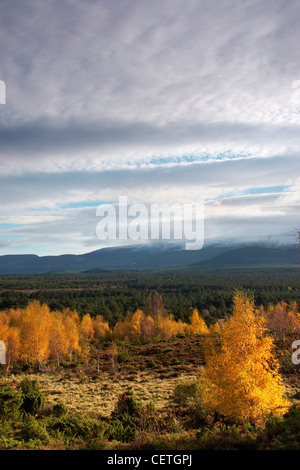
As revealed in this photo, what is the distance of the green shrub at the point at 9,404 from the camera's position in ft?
56.9

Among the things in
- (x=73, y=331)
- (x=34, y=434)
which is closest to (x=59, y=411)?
(x=34, y=434)

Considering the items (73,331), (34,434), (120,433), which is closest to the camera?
(34,434)

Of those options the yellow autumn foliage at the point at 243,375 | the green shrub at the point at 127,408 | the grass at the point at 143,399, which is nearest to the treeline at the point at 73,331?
the yellow autumn foliage at the point at 243,375

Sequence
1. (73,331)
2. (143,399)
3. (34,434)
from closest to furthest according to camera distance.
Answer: (34,434) < (143,399) < (73,331)

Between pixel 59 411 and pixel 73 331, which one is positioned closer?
pixel 59 411

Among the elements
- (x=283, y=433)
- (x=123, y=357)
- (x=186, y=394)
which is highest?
(x=283, y=433)

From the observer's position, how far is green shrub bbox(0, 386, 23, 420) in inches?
683

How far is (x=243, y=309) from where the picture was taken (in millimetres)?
15047

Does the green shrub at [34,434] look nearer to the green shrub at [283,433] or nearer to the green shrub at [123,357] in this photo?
the green shrub at [283,433]

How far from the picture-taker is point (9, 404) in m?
17.8

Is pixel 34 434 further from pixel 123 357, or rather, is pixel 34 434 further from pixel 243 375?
pixel 123 357

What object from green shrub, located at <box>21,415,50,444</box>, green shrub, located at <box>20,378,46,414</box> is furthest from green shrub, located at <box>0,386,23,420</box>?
green shrub, located at <box>21,415,50,444</box>

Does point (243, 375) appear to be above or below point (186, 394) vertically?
above
